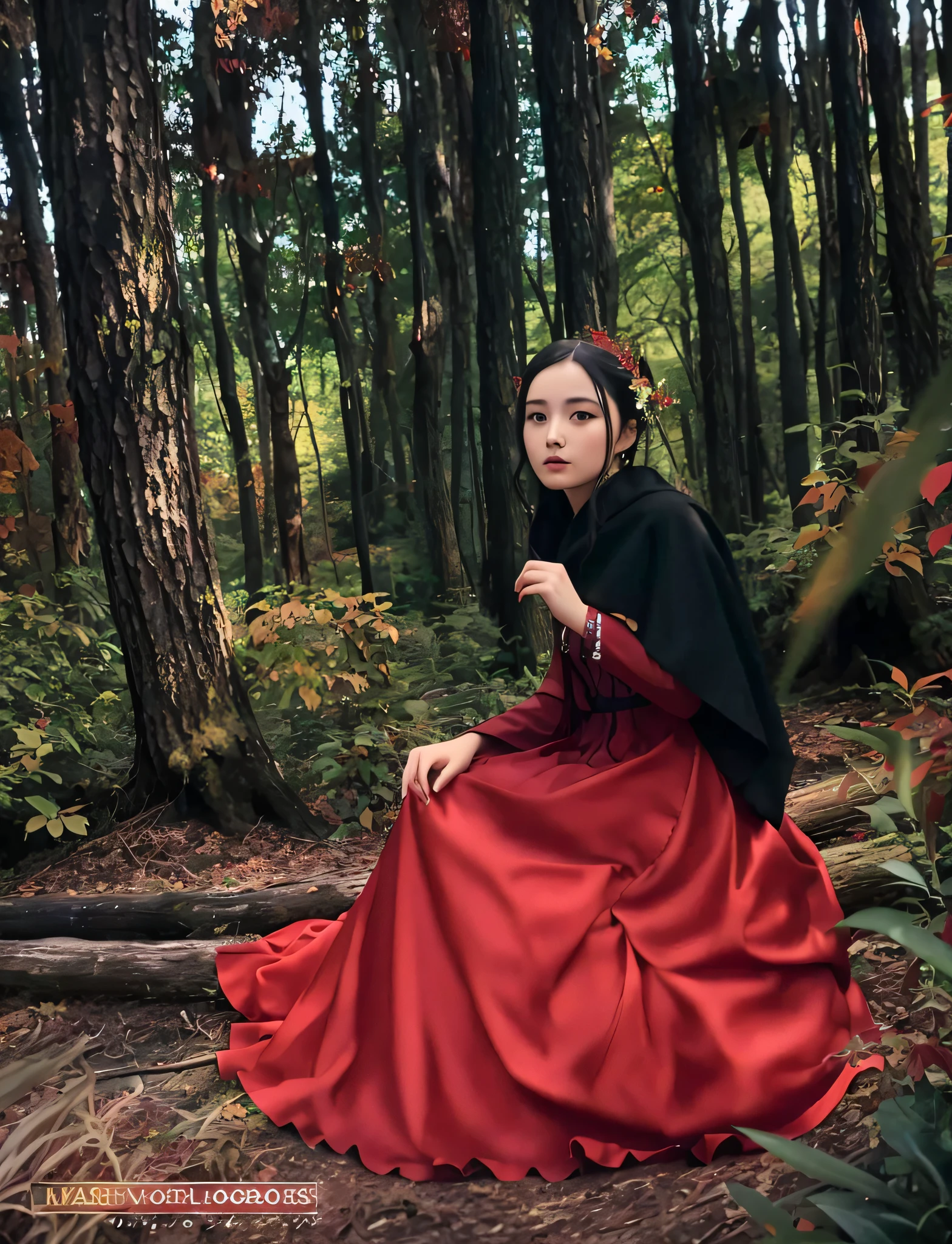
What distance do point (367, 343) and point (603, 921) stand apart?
1071cm

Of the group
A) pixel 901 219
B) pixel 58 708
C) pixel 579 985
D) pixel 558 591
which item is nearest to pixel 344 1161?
pixel 579 985

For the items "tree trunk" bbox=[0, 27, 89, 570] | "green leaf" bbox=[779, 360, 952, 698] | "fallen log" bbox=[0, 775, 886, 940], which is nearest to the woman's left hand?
"fallen log" bbox=[0, 775, 886, 940]

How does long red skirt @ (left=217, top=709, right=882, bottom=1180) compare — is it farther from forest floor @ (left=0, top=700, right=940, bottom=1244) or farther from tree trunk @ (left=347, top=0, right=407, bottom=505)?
tree trunk @ (left=347, top=0, right=407, bottom=505)

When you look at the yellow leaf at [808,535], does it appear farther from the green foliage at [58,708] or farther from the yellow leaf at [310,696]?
the green foliage at [58,708]

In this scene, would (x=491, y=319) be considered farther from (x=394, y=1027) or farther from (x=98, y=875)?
(x=394, y=1027)

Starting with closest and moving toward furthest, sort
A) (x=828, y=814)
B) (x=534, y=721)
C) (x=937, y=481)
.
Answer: (x=937, y=481) < (x=534, y=721) < (x=828, y=814)

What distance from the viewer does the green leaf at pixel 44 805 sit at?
329 cm

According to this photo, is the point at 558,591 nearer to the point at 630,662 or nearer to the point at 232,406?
the point at 630,662

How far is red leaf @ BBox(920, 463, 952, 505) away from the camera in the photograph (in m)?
Result: 0.88

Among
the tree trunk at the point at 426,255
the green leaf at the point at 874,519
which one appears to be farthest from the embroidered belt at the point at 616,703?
the tree trunk at the point at 426,255

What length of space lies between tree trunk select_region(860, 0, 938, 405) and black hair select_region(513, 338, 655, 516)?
3172 mm

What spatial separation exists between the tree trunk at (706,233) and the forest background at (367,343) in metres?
0.03

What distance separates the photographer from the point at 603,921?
5.78 ft

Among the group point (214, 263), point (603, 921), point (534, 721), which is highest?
point (214, 263)
